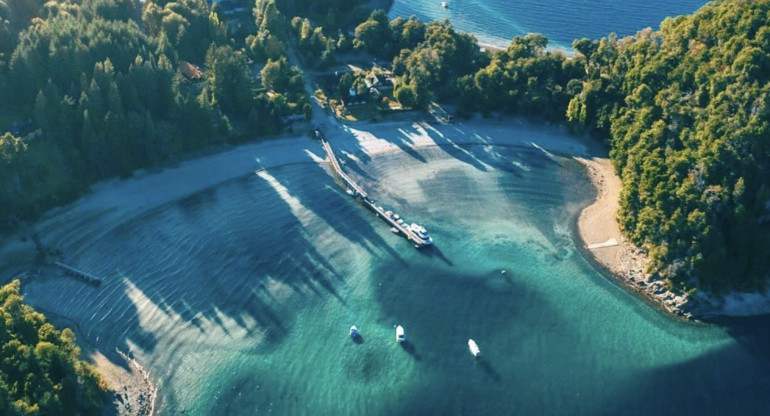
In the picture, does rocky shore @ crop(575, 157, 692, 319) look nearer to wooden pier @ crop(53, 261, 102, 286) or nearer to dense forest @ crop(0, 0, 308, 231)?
dense forest @ crop(0, 0, 308, 231)

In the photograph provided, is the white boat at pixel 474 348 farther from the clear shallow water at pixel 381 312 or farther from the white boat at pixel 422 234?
the white boat at pixel 422 234

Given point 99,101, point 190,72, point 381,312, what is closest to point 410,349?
point 381,312

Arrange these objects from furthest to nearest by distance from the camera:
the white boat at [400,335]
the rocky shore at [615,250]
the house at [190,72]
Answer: the house at [190,72], the rocky shore at [615,250], the white boat at [400,335]

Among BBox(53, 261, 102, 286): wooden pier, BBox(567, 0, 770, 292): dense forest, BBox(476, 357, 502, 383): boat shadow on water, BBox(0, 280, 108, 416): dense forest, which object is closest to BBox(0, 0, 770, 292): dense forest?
BBox(567, 0, 770, 292): dense forest

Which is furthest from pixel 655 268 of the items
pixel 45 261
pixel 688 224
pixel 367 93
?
pixel 45 261

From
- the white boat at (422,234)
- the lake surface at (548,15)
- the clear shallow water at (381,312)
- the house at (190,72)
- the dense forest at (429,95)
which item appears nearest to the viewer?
the clear shallow water at (381,312)

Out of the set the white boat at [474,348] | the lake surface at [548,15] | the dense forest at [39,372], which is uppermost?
the lake surface at [548,15]

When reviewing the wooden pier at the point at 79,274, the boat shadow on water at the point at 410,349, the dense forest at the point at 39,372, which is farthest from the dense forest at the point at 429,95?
the boat shadow on water at the point at 410,349

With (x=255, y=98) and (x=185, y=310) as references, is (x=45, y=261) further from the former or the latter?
(x=255, y=98)
